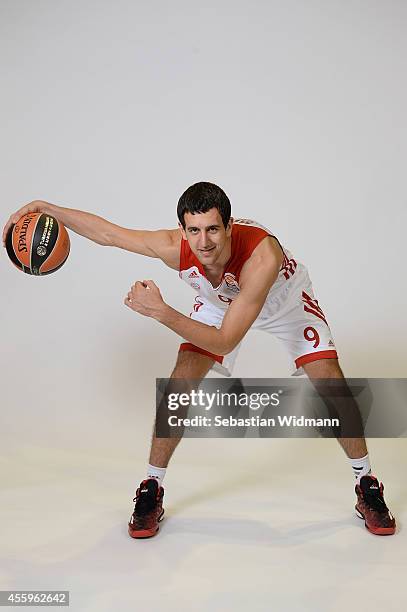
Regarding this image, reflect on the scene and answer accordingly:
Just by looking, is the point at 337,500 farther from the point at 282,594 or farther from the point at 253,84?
the point at 253,84

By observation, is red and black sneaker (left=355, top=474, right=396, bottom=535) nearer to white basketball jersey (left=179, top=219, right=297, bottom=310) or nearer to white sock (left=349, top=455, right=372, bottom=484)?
white sock (left=349, top=455, right=372, bottom=484)

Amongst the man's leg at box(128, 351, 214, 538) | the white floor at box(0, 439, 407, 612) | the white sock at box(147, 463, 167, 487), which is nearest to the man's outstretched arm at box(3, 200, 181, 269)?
the man's leg at box(128, 351, 214, 538)

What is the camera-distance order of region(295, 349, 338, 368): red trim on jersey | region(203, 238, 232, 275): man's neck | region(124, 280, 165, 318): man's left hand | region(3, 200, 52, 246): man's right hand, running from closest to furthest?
region(124, 280, 165, 318): man's left hand, region(203, 238, 232, 275): man's neck, region(3, 200, 52, 246): man's right hand, region(295, 349, 338, 368): red trim on jersey

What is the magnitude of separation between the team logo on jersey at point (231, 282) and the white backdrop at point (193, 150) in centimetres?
152

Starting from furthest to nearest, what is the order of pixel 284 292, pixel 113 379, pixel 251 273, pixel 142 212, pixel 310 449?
1. pixel 142 212
2. pixel 113 379
3. pixel 310 449
4. pixel 284 292
5. pixel 251 273

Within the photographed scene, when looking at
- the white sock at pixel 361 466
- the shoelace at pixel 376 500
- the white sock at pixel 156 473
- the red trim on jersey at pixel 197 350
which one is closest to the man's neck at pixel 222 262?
the red trim on jersey at pixel 197 350

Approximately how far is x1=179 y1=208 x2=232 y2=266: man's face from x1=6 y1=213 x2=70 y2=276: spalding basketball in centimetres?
55

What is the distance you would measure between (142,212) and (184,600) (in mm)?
2803

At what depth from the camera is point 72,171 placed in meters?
5.44

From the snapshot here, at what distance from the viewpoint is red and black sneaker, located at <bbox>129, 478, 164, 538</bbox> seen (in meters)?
3.60

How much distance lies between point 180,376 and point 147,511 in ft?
1.89

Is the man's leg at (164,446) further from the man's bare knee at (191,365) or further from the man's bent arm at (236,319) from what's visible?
the man's bent arm at (236,319)

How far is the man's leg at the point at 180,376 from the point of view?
3.81 metres

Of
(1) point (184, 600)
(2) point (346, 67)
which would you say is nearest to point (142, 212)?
(2) point (346, 67)
